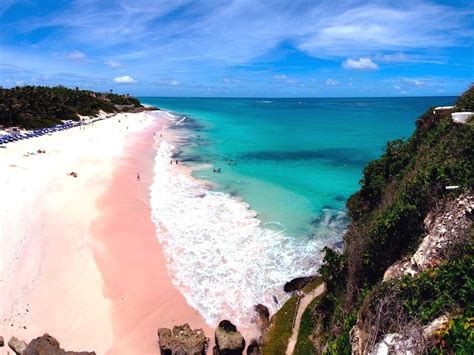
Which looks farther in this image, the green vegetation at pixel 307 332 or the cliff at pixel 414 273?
the green vegetation at pixel 307 332

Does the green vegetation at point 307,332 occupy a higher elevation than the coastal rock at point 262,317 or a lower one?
higher

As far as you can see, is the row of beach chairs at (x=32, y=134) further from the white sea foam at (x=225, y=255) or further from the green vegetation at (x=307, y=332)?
the green vegetation at (x=307, y=332)

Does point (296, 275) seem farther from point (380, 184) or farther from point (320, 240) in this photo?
point (380, 184)

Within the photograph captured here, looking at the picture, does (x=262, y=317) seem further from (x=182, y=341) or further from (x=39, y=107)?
(x=39, y=107)

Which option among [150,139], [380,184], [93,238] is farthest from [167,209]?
[150,139]

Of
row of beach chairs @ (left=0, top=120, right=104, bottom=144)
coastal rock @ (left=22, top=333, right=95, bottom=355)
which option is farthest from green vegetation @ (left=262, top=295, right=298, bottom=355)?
row of beach chairs @ (left=0, top=120, right=104, bottom=144)

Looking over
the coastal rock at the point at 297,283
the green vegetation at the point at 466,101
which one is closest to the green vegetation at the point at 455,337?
the coastal rock at the point at 297,283

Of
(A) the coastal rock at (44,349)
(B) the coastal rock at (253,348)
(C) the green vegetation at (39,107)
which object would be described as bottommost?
(B) the coastal rock at (253,348)
